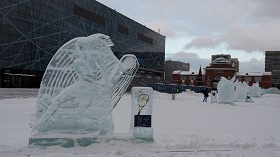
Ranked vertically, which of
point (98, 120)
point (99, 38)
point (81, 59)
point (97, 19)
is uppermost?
point (97, 19)

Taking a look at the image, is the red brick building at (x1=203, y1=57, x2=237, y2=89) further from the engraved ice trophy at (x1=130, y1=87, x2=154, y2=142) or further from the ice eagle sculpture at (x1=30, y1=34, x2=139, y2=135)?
the ice eagle sculpture at (x1=30, y1=34, x2=139, y2=135)

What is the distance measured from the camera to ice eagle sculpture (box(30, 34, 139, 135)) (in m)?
9.09

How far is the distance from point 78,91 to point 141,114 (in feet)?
6.62

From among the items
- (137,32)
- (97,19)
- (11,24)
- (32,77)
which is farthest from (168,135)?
(137,32)

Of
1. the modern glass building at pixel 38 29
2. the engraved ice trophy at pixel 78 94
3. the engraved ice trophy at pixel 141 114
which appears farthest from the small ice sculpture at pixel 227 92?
the modern glass building at pixel 38 29

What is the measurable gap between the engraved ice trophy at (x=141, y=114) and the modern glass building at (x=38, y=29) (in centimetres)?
3680

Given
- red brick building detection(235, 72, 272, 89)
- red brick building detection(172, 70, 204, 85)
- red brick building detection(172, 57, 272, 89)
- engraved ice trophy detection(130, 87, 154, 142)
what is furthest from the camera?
red brick building detection(172, 70, 204, 85)

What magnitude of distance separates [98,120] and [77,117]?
0.63m

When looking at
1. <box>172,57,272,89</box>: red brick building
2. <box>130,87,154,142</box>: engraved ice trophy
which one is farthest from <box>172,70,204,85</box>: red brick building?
<box>130,87,154,142</box>: engraved ice trophy

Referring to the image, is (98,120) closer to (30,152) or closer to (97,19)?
(30,152)

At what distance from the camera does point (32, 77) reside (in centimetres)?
4750

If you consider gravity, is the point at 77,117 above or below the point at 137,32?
below

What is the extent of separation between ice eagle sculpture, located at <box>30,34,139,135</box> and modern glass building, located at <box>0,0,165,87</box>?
35603 mm

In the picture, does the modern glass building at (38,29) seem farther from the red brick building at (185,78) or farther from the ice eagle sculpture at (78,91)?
the ice eagle sculpture at (78,91)
